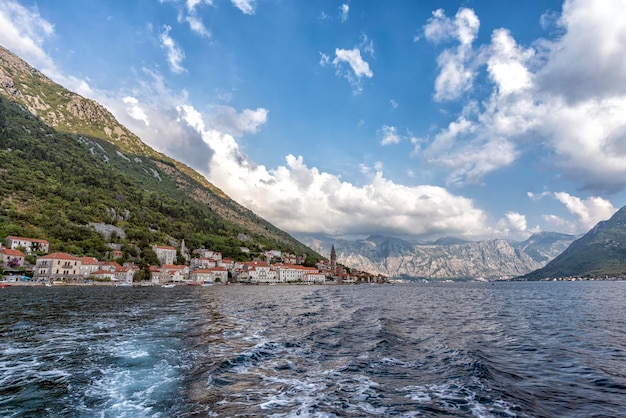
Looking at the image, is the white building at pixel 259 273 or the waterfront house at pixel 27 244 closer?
the waterfront house at pixel 27 244

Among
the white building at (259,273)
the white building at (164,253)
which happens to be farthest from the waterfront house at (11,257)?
the white building at (259,273)

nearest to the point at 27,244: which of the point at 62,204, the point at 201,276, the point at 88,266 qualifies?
the point at 88,266

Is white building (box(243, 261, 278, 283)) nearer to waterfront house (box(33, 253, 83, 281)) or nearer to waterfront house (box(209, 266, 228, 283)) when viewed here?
waterfront house (box(209, 266, 228, 283))

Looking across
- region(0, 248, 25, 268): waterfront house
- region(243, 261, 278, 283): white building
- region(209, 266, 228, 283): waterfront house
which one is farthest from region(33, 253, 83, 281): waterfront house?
region(243, 261, 278, 283): white building

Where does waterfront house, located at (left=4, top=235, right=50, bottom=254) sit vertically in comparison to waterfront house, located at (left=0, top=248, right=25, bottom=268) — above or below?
above

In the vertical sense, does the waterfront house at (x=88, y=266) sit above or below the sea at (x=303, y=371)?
above

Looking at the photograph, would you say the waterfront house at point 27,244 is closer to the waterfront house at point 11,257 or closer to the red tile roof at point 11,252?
the waterfront house at point 11,257

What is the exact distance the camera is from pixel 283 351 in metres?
21.4

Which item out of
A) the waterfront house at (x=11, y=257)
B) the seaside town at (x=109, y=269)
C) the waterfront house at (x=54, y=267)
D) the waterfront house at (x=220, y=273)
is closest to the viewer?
the waterfront house at (x=11, y=257)

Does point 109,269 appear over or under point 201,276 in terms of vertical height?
over

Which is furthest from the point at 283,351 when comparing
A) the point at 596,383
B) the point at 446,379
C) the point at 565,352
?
the point at 565,352

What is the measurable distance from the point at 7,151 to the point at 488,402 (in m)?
221

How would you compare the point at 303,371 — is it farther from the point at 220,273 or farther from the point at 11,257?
the point at 220,273

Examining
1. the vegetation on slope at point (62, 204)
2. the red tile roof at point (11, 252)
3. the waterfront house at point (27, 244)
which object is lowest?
the red tile roof at point (11, 252)
